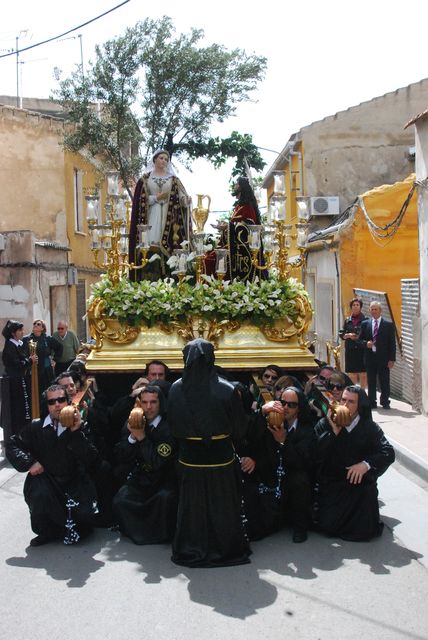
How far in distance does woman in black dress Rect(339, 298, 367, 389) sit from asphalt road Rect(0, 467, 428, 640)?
6.03m

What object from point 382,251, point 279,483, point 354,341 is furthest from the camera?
point 382,251

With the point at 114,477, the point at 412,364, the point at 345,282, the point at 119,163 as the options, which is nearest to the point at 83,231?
the point at 119,163

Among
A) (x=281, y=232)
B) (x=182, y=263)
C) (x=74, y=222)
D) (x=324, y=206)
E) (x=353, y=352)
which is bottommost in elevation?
(x=353, y=352)

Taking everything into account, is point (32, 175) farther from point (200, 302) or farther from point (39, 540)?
point (39, 540)

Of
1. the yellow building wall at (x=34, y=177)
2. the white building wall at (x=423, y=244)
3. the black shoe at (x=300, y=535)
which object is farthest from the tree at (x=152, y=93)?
the black shoe at (x=300, y=535)

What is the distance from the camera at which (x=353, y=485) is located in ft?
19.4

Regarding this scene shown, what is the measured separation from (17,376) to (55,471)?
401cm

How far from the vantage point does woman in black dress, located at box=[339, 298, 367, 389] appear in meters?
12.0

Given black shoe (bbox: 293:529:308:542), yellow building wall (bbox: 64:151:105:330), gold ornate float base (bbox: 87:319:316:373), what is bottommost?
black shoe (bbox: 293:529:308:542)

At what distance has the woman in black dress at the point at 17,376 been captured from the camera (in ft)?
31.7

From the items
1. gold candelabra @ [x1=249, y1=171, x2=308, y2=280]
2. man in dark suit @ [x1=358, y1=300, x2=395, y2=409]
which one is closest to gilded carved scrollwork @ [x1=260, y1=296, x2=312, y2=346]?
gold candelabra @ [x1=249, y1=171, x2=308, y2=280]

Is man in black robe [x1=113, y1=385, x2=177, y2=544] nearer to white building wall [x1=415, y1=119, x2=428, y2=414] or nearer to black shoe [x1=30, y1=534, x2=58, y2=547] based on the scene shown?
black shoe [x1=30, y1=534, x2=58, y2=547]

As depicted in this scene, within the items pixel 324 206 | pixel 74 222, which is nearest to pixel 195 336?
pixel 324 206

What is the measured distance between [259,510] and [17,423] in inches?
180
